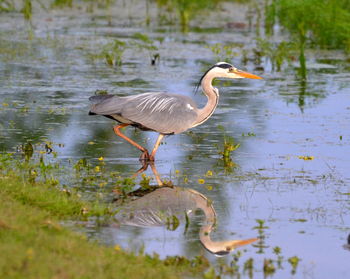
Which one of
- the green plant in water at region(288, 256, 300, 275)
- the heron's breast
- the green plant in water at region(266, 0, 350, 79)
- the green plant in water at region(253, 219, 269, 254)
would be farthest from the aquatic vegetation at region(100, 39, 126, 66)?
the green plant in water at region(288, 256, 300, 275)

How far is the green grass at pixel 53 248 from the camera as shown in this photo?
5305 millimetres

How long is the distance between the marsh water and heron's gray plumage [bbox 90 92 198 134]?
0.39 m

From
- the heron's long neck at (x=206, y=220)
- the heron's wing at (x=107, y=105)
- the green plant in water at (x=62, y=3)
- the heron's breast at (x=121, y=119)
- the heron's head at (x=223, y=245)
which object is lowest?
the heron's head at (x=223, y=245)

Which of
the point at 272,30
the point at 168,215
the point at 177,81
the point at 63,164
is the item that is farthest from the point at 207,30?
the point at 168,215

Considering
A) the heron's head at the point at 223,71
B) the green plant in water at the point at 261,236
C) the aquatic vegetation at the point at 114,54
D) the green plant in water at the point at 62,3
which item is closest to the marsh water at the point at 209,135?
the green plant in water at the point at 261,236

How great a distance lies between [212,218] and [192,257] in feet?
3.52

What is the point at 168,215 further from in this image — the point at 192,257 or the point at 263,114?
the point at 263,114

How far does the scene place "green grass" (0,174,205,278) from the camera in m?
5.30

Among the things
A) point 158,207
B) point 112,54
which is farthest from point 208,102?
point 112,54

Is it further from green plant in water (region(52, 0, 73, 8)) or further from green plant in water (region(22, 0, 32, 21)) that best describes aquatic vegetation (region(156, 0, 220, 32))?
green plant in water (region(22, 0, 32, 21))

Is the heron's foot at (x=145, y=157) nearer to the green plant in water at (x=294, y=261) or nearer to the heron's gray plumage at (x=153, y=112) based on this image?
the heron's gray plumage at (x=153, y=112)

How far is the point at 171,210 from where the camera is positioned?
25.2 ft

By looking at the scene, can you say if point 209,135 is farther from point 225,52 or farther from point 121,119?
point 225,52

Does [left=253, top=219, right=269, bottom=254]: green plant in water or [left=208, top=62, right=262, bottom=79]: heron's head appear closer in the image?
[left=253, top=219, right=269, bottom=254]: green plant in water
